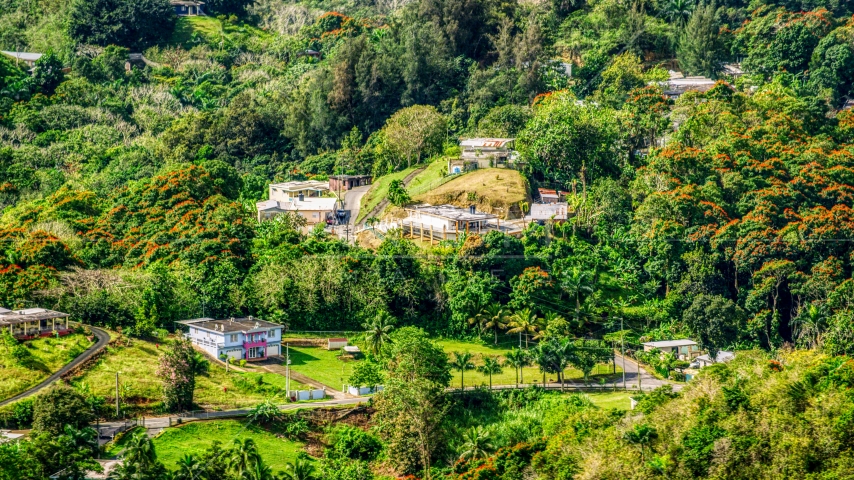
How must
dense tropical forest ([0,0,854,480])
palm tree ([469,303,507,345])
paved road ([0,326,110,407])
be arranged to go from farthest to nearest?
palm tree ([469,303,507,345])
paved road ([0,326,110,407])
dense tropical forest ([0,0,854,480])

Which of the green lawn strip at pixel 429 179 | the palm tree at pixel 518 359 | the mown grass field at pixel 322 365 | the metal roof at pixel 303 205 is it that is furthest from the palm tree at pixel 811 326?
the metal roof at pixel 303 205

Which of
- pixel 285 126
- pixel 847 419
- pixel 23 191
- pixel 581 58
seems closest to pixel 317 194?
pixel 285 126

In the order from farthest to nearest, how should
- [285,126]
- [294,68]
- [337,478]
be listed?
1. [294,68]
2. [285,126]
3. [337,478]

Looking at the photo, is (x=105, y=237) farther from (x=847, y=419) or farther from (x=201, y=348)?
(x=847, y=419)

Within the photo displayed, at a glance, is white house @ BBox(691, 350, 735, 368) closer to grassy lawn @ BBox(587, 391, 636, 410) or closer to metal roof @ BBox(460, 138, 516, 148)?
grassy lawn @ BBox(587, 391, 636, 410)

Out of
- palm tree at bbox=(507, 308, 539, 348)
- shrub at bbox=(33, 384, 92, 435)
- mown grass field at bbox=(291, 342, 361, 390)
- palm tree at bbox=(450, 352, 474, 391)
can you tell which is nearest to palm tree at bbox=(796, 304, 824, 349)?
palm tree at bbox=(507, 308, 539, 348)

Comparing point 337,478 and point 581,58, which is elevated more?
point 581,58

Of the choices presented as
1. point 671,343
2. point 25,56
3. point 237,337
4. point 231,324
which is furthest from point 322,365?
point 25,56
